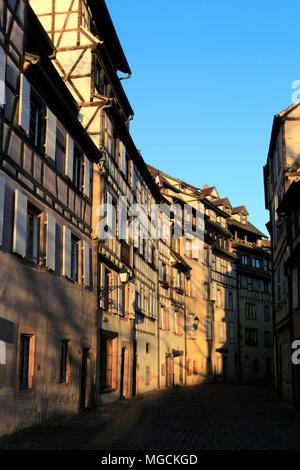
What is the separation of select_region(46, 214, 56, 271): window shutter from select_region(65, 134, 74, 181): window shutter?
195cm

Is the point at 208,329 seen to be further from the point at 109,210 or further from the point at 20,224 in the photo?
the point at 20,224

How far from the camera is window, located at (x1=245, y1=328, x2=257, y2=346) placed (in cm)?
4783

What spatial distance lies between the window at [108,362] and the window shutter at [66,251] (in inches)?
175

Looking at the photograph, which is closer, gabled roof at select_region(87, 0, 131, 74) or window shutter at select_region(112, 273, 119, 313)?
window shutter at select_region(112, 273, 119, 313)

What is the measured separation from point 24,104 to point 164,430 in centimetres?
762

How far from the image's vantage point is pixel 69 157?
48.8ft

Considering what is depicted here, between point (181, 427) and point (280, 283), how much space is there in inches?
511

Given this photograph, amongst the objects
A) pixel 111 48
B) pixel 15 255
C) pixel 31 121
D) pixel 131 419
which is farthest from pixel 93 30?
pixel 131 419

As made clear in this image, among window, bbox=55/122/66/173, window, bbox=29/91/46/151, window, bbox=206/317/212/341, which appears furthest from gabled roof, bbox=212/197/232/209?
window, bbox=29/91/46/151

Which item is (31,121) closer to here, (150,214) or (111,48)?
(111,48)

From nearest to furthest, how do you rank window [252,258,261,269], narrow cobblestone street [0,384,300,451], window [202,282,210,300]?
1. narrow cobblestone street [0,384,300,451]
2. window [202,282,210,300]
3. window [252,258,261,269]

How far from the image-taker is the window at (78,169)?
16.1 meters

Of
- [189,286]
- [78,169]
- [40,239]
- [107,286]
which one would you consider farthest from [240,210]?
[40,239]

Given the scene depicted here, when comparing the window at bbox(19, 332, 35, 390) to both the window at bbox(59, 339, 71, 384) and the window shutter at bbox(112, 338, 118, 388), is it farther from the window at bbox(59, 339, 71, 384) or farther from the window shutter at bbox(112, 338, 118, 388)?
the window shutter at bbox(112, 338, 118, 388)
